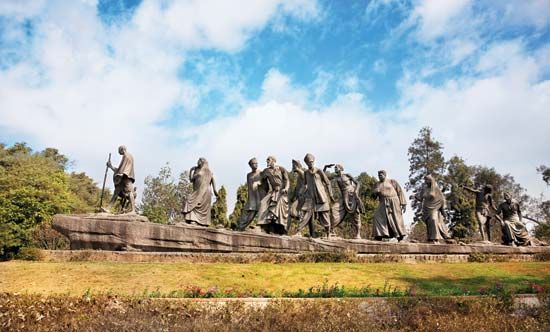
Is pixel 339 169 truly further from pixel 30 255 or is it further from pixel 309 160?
pixel 30 255

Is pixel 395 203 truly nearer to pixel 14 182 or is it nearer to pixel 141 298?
pixel 141 298

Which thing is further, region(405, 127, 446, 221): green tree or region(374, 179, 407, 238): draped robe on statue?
region(405, 127, 446, 221): green tree

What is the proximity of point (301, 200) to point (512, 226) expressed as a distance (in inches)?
349

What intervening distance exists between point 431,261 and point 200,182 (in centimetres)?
818

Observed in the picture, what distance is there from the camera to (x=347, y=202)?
16.9 metres

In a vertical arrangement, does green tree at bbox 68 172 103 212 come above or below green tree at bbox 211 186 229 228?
above

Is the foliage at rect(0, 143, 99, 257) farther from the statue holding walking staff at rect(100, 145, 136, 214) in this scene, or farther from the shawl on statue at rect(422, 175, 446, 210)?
the shawl on statue at rect(422, 175, 446, 210)

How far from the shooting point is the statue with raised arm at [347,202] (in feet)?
55.2

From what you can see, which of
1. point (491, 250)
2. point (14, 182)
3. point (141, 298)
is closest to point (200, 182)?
point (141, 298)

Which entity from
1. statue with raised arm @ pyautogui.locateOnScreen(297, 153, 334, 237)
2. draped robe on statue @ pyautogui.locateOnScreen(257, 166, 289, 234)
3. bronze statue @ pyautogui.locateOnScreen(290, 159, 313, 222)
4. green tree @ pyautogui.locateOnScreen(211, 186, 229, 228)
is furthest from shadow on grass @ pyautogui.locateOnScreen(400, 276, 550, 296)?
green tree @ pyautogui.locateOnScreen(211, 186, 229, 228)

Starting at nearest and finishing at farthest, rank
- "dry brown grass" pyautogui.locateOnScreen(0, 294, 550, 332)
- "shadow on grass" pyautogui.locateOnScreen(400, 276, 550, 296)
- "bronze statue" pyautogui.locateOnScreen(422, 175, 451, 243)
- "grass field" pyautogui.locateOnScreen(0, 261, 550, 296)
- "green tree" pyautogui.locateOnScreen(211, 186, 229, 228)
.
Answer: "dry brown grass" pyautogui.locateOnScreen(0, 294, 550, 332)
"grass field" pyautogui.locateOnScreen(0, 261, 550, 296)
"shadow on grass" pyautogui.locateOnScreen(400, 276, 550, 296)
"bronze statue" pyautogui.locateOnScreen(422, 175, 451, 243)
"green tree" pyautogui.locateOnScreen(211, 186, 229, 228)

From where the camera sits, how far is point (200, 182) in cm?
1557

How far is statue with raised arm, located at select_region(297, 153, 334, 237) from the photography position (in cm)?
1630

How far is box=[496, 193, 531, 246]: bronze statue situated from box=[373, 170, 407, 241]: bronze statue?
4.61 metres
